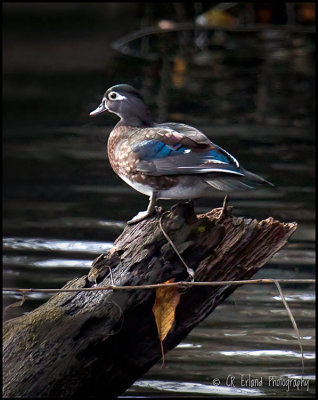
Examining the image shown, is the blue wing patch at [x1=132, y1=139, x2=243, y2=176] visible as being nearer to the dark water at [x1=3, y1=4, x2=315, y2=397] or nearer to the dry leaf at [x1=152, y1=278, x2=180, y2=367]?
the dry leaf at [x1=152, y1=278, x2=180, y2=367]

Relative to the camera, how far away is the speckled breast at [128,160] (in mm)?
3198

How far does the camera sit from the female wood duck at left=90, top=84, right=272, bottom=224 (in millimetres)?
3064

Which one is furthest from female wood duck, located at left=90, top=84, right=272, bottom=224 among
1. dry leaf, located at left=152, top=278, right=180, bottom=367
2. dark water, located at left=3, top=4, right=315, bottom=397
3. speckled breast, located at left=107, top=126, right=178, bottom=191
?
dark water, located at left=3, top=4, right=315, bottom=397

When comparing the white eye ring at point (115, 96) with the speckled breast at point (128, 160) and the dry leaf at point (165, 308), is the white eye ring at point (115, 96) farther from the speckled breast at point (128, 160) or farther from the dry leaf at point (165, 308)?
the dry leaf at point (165, 308)

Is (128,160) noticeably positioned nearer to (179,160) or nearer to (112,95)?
(179,160)

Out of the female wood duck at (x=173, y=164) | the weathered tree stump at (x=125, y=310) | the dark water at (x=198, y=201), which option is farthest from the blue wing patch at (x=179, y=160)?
the dark water at (x=198, y=201)

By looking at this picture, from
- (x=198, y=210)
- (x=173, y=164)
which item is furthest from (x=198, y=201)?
(x=173, y=164)

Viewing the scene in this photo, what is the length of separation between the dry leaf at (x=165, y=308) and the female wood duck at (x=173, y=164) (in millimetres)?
268

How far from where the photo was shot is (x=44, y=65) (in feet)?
41.3

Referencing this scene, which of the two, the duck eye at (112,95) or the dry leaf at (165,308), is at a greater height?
the duck eye at (112,95)

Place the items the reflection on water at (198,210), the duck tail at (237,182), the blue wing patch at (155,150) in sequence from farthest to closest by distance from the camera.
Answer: the reflection on water at (198,210) < the blue wing patch at (155,150) < the duck tail at (237,182)

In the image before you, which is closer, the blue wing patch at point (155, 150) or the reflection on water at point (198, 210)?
the blue wing patch at point (155, 150)

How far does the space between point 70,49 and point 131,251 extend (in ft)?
33.1

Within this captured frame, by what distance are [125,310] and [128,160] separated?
50cm
